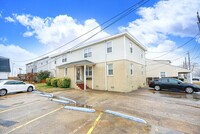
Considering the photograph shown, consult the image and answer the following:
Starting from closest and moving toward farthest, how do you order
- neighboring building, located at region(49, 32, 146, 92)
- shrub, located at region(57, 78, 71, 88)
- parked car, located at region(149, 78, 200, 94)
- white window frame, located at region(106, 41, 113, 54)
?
1. parked car, located at region(149, 78, 200, 94)
2. neighboring building, located at region(49, 32, 146, 92)
3. white window frame, located at region(106, 41, 113, 54)
4. shrub, located at region(57, 78, 71, 88)

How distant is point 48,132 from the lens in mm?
4160

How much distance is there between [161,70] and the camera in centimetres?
2434

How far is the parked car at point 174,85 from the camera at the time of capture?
12.2m

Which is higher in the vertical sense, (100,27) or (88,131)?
(100,27)

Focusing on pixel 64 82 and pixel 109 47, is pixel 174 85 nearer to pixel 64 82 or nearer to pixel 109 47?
pixel 109 47

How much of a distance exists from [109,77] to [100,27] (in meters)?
5.99

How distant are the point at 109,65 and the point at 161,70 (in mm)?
15017

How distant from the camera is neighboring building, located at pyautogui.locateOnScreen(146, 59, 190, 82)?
23.7 meters

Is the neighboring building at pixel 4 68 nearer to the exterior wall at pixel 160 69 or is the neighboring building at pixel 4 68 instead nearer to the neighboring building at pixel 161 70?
the neighboring building at pixel 161 70

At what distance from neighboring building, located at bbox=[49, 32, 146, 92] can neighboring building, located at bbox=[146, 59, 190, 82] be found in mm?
8616

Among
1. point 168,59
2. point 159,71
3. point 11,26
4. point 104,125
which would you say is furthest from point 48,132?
point 168,59

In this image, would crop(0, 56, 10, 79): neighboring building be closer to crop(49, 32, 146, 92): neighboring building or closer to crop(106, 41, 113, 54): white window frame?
crop(49, 32, 146, 92): neighboring building

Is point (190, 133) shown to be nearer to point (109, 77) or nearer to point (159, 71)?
point (109, 77)

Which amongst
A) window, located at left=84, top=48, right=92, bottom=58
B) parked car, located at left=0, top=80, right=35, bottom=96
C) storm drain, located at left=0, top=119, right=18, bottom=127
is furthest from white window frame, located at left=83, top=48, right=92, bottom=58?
storm drain, located at left=0, top=119, right=18, bottom=127
